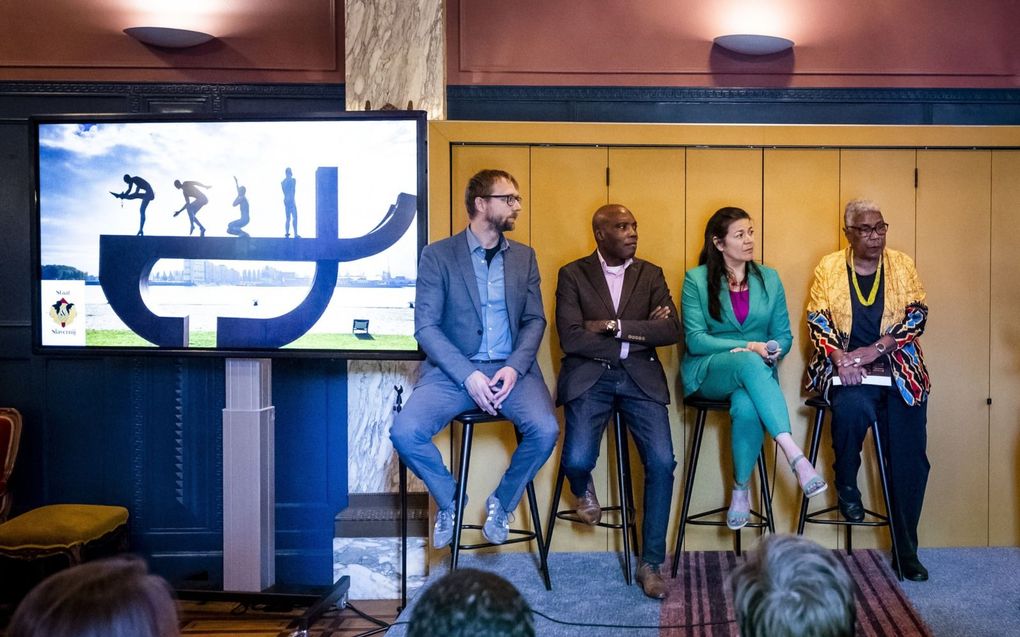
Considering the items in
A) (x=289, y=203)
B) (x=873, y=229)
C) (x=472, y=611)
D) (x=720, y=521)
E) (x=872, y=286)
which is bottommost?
(x=720, y=521)

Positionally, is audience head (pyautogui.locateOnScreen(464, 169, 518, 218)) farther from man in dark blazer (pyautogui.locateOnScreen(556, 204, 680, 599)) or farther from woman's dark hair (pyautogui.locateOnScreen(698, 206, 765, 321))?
woman's dark hair (pyautogui.locateOnScreen(698, 206, 765, 321))

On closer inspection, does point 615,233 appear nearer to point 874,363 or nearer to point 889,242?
point 874,363

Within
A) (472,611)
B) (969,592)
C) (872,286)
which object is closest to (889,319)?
(872,286)

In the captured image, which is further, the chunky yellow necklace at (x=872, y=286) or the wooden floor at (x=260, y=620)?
the chunky yellow necklace at (x=872, y=286)

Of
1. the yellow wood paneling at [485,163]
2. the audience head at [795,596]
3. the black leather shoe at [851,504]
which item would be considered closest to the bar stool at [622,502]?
the black leather shoe at [851,504]

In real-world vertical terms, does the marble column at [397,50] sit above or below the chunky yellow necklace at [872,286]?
above

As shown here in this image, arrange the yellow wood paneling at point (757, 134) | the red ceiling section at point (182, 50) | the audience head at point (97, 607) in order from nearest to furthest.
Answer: the audience head at point (97, 607), the yellow wood paneling at point (757, 134), the red ceiling section at point (182, 50)

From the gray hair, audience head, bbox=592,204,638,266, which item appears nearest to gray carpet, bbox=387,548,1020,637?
audience head, bbox=592,204,638,266

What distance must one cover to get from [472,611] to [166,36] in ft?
13.8

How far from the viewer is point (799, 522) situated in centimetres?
405

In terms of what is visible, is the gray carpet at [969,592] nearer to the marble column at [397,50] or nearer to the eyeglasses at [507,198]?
the eyeglasses at [507,198]

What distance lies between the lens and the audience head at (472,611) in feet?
4.20

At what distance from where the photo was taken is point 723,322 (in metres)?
4.08

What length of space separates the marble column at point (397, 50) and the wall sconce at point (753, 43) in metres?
1.49
